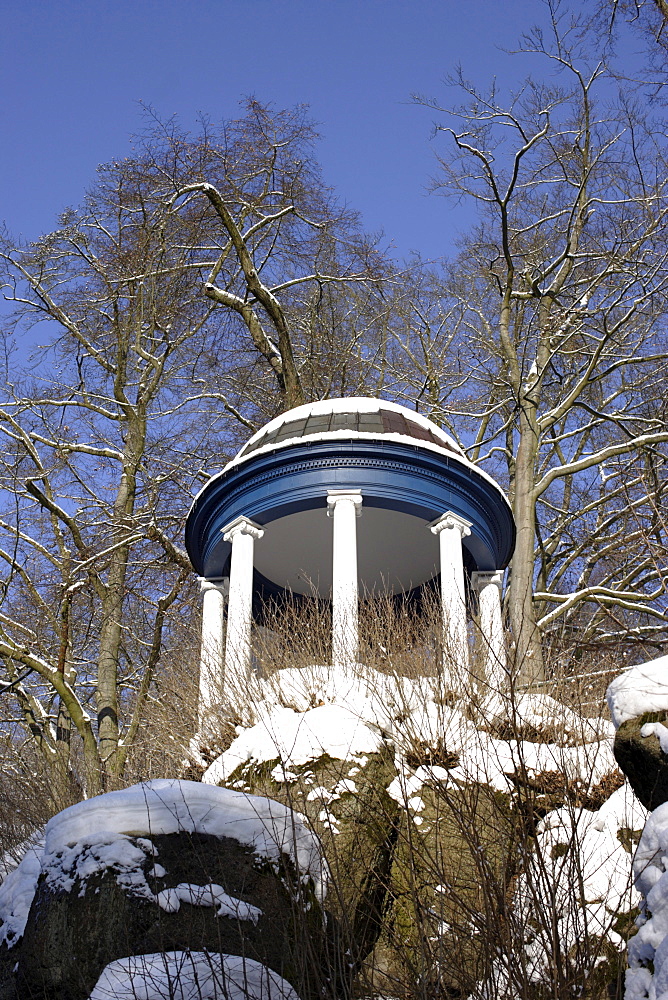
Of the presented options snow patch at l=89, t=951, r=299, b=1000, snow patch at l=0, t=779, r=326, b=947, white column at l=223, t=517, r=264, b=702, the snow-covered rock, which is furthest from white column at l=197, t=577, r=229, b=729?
the snow-covered rock

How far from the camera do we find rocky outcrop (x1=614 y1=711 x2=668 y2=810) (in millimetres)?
5637

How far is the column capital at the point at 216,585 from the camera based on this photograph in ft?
48.5

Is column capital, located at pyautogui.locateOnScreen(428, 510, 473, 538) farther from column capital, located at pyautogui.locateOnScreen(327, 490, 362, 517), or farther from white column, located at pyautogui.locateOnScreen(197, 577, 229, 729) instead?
white column, located at pyautogui.locateOnScreen(197, 577, 229, 729)

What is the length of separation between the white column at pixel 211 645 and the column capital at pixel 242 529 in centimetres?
97

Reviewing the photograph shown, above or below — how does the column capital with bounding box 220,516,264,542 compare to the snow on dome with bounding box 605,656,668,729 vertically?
above

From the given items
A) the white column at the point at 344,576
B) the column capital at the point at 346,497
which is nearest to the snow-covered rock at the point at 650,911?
the white column at the point at 344,576

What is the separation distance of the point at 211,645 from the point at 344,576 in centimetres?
174

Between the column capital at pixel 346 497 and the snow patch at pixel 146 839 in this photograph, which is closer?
the snow patch at pixel 146 839

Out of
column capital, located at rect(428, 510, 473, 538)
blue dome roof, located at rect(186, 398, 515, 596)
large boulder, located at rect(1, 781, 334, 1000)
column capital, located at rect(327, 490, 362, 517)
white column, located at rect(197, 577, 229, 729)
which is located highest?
blue dome roof, located at rect(186, 398, 515, 596)

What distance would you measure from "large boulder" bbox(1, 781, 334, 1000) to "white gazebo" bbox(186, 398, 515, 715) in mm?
5306

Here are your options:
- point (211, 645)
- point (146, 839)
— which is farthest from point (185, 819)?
point (211, 645)

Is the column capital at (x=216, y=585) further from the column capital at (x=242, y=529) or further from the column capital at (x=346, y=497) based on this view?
the column capital at (x=346, y=497)

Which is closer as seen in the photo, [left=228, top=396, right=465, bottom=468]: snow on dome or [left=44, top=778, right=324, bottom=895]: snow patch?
[left=44, top=778, right=324, bottom=895]: snow patch

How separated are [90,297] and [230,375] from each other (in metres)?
3.80
